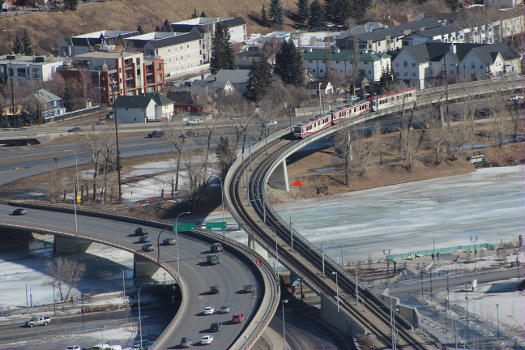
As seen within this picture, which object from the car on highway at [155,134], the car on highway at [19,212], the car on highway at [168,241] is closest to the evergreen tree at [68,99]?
the car on highway at [155,134]

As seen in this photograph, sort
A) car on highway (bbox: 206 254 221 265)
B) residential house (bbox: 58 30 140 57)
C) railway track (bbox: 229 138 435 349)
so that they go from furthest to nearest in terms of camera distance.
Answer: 1. residential house (bbox: 58 30 140 57)
2. car on highway (bbox: 206 254 221 265)
3. railway track (bbox: 229 138 435 349)

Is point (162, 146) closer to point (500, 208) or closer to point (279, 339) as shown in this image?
point (500, 208)

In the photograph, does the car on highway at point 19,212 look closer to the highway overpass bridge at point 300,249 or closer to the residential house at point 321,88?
the highway overpass bridge at point 300,249

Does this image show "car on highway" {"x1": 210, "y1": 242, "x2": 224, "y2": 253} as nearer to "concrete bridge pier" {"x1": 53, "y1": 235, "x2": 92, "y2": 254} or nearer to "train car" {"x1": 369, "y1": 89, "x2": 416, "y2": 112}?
"concrete bridge pier" {"x1": 53, "y1": 235, "x2": 92, "y2": 254}

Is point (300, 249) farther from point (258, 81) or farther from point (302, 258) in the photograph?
point (258, 81)

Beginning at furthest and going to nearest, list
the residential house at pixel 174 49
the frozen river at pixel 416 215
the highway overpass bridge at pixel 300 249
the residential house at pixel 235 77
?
the residential house at pixel 174 49 < the residential house at pixel 235 77 < the frozen river at pixel 416 215 < the highway overpass bridge at pixel 300 249

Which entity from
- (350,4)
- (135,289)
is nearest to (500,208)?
(135,289)

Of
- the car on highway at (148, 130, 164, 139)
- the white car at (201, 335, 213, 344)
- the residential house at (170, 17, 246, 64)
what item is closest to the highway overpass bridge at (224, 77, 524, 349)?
the white car at (201, 335, 213, 344)
